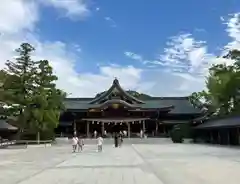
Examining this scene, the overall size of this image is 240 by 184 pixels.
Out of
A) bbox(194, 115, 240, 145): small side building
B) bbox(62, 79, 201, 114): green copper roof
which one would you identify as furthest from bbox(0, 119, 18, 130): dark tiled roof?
bbox(194, 115, 240, 145): small side building

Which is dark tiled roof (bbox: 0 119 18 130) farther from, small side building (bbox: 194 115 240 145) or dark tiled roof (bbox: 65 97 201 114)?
small side building (bbox: 194 115 240 145)

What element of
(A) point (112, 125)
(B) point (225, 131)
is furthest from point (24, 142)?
(B) point (225, 131)

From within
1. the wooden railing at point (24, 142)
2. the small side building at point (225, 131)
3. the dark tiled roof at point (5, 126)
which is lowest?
the wooden railing at point (24, 142)

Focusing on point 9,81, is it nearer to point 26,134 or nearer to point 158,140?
point 26,134

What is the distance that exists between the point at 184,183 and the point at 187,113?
2405 inches

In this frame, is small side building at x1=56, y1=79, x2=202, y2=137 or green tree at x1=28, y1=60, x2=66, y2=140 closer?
green tree at x1=28, y1=60, x2=66, y2=140

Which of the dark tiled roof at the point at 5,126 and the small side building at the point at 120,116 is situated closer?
the dark tiled roof at the point at 5,126

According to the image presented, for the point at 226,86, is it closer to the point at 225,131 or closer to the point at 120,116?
the point at 225,131

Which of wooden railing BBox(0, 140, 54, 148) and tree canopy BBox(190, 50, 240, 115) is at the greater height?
tree canopy BBox(190, 50, 240, 115)

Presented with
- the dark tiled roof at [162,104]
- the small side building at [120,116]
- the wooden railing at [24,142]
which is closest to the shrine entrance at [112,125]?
the small side building at [120,116]

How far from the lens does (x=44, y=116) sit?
51.2 m

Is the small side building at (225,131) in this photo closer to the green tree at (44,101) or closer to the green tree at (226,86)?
the green tree at (226,86)

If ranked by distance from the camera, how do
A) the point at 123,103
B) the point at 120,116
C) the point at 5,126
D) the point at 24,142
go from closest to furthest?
the point at 5,126 → the point at 24,142 → the point at 123,103 → the point at 120,116

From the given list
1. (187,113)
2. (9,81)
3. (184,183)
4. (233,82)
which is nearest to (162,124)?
(187,113)
